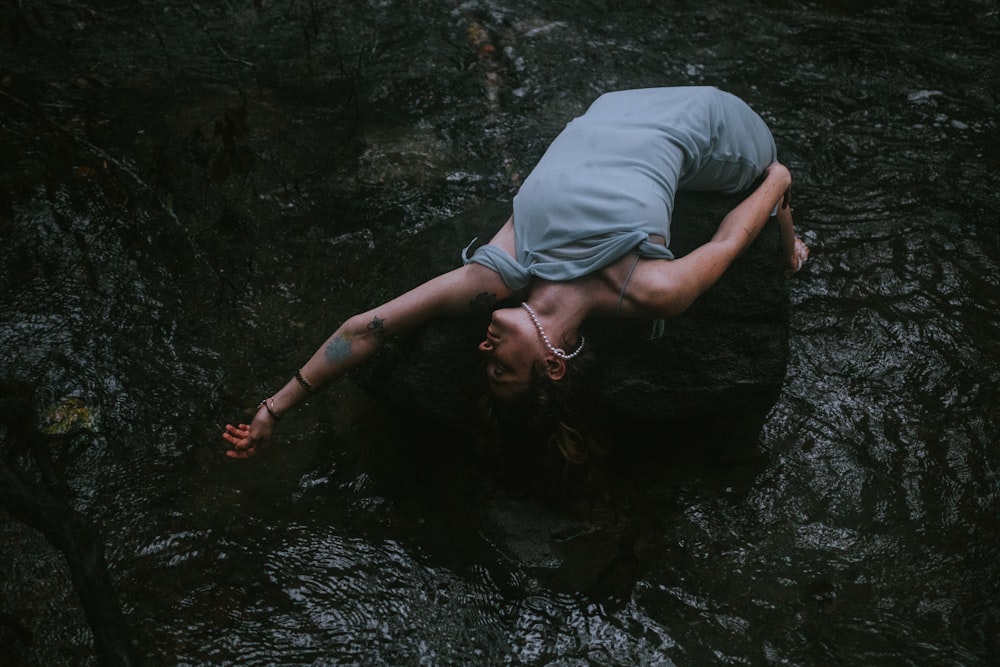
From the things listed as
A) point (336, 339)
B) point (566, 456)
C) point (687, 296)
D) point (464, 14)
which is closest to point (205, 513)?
point (336, 339)

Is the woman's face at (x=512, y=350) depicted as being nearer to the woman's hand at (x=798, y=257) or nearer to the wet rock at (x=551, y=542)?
the wet rock at (x=551, y=542)

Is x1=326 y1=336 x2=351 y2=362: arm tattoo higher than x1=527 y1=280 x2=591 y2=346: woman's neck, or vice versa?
x1=527 y1=280 x2=591 y2=346: woman's neck

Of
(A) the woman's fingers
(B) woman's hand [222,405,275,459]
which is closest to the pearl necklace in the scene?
(B) woman's hand [222,405,275,459]

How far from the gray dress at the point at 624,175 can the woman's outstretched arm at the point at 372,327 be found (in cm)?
10

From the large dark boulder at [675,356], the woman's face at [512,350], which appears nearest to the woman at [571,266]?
the woman's face at [512,350]

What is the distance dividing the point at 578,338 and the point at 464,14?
490 cm

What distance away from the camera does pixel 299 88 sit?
6.24 m

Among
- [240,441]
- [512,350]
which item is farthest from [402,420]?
[512,350]

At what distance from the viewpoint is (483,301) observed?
11.1 ft

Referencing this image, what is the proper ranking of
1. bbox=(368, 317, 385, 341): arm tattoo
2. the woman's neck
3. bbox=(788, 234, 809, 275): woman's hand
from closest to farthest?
the woman's neck, bbox=(368, 317, 385, 341): arm tattoo, bbox=(788, 234, 809, 275): woman's hand

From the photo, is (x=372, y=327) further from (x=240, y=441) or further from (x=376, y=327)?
(x=240, y=441)

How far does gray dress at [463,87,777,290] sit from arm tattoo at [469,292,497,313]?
0.30 feet

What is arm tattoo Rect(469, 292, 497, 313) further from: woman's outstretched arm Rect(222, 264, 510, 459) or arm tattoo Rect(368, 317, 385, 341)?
arm tattoo Rect(368, 317, 385, 341)

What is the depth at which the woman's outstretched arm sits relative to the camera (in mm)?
3344
